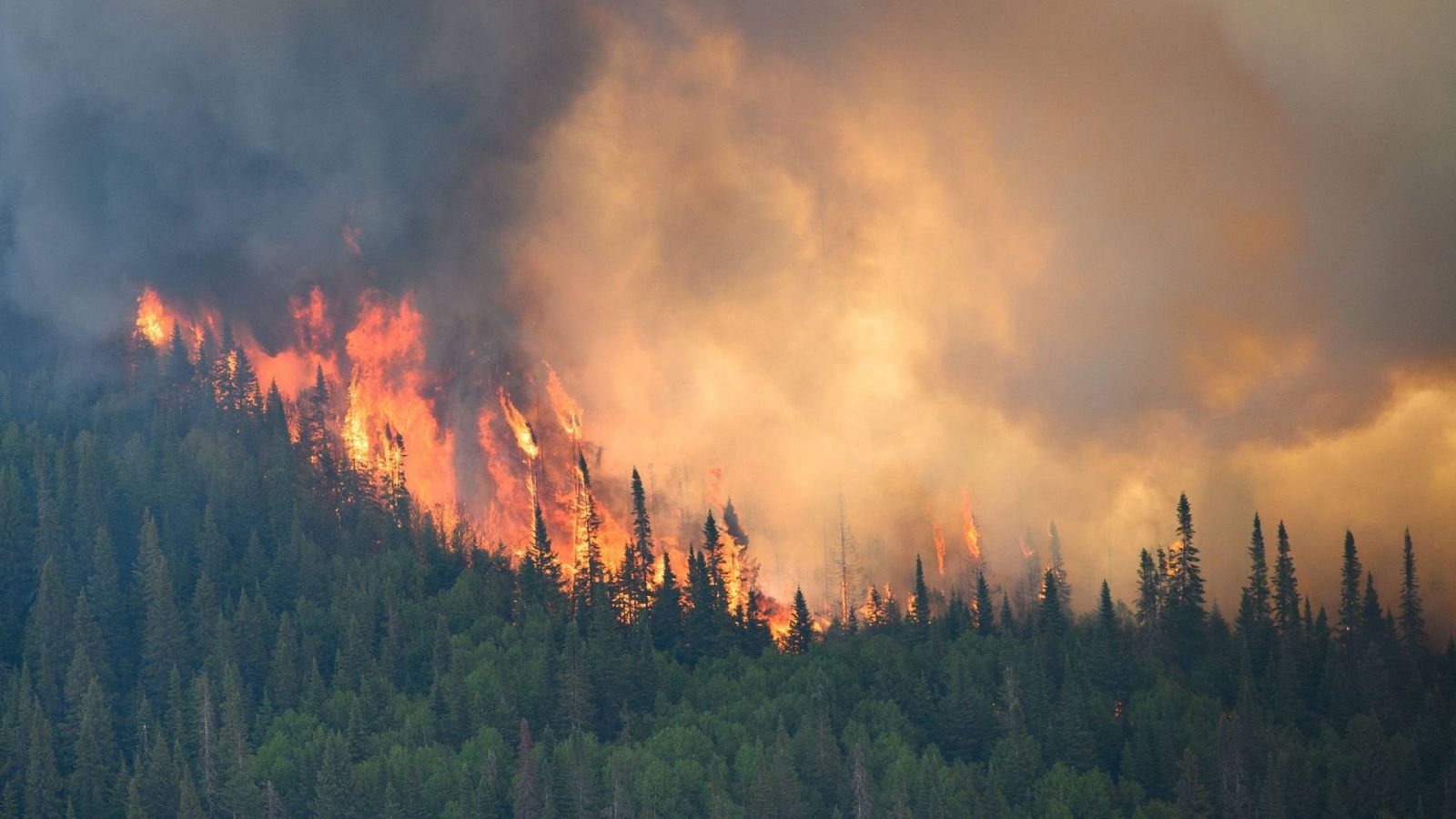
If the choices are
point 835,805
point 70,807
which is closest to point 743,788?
point 835,805

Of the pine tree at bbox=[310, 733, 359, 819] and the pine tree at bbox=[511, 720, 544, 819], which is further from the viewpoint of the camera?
the pine tree at bbox=[310, 733, 359, 819]

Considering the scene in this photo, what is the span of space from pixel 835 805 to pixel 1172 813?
33.0 metres

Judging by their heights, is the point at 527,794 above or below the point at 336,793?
below

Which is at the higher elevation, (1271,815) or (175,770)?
(175,770)

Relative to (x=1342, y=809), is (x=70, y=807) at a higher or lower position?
higher

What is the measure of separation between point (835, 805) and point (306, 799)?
169 ft

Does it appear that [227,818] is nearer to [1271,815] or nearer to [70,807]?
[70,807]

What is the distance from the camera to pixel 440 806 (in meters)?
197

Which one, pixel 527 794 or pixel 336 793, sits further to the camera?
pixel 336 793

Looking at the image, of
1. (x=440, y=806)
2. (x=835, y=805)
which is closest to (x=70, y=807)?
(x=440, y=806)

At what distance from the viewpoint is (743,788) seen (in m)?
198

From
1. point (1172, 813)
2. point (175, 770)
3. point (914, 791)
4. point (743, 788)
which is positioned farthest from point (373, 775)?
point (1172, 813)

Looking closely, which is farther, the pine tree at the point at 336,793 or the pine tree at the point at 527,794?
the pine tree at the point at 336,793

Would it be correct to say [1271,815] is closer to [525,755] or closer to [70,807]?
[525,755]
